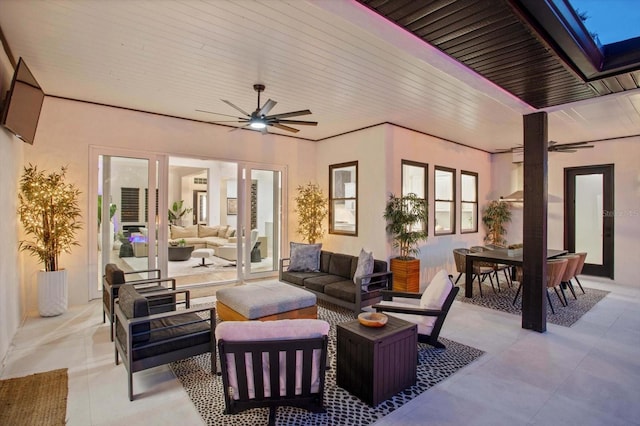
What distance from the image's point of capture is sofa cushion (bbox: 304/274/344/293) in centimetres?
497

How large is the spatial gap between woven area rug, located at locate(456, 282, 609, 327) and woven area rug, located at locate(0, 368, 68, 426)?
532cm

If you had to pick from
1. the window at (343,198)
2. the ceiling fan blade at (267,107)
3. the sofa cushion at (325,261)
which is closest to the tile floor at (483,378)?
A: the sofa cushion at (325,261)

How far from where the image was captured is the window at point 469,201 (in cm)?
821

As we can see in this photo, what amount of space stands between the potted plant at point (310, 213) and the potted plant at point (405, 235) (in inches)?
66.7

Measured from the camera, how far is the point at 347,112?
5.62 metres

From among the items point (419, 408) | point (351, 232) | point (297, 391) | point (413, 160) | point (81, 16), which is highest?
point (81, 16)

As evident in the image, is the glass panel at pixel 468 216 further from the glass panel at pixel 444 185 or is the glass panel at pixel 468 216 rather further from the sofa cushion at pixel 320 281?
the sofa cushion at pixel 320 281

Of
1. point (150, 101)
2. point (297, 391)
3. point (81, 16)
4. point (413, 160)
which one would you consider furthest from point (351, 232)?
point (81, 16)

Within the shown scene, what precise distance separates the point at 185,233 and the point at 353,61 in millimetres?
8471

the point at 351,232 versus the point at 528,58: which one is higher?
the point at 528,58

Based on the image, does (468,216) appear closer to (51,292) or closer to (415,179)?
(415,179)

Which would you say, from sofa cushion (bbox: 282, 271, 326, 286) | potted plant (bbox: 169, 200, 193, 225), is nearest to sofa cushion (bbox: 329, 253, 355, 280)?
sofa cushion (bbox: 282, 271, 326, 286)

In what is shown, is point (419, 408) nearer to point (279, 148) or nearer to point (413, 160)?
point (413, 160)

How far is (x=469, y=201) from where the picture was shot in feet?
27.7
